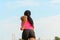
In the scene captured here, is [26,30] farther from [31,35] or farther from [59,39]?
[59,39]

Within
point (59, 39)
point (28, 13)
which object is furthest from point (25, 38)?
point (59, 39)

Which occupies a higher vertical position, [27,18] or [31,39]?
[27,18]

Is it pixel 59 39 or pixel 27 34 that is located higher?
pixel 27 34

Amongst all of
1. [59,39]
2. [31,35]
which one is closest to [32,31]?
[31,35]

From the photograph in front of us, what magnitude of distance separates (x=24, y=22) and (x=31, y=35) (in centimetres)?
62

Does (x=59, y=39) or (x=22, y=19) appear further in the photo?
(x=59, y=39)

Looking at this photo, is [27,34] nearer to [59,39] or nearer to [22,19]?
[22,19]

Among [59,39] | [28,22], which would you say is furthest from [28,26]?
[59,39]

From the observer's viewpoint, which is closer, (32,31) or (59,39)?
(32,31)

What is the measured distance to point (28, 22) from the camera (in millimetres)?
12797

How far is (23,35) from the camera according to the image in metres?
12.8

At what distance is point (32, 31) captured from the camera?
1272 cm

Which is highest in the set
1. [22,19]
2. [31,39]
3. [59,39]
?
[22,19]

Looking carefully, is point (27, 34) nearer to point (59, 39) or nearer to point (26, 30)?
point (26, 30)
